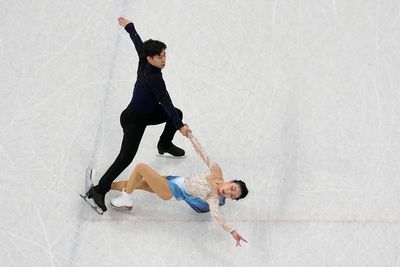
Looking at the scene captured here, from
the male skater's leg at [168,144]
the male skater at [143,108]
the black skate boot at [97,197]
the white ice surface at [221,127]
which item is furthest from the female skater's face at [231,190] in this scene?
the black skate boot at [97,197]

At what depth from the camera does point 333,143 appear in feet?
16.2

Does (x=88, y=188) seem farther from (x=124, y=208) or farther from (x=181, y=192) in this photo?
(x=181, y=192)

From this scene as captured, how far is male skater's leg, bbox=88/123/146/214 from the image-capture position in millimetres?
4004

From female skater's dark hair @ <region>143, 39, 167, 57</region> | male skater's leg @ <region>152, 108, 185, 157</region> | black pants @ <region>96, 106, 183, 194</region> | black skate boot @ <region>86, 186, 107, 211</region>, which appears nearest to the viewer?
female skater's dark hair @ <region>143, 39, 167, 57</region>

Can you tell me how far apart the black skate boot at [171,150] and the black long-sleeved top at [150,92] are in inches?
25.6

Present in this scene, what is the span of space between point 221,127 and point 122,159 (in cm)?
121

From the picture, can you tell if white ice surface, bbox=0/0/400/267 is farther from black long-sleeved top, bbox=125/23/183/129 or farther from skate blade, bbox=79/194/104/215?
black long-sleeved top, bbox=125/23/183/129

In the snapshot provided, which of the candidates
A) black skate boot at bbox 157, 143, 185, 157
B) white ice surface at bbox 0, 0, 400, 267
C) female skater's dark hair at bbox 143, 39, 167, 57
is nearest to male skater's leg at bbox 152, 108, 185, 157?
black skate boot at bbox 157, 143, 185, 157

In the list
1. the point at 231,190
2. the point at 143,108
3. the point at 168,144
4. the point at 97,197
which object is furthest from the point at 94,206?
the point at 231,190

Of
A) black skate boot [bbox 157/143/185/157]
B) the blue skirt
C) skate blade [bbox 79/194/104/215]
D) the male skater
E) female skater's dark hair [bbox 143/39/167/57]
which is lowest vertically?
skate blade [bbox 79/194/104/215]

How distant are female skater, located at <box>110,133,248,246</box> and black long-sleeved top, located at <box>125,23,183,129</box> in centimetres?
25

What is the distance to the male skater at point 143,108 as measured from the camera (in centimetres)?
369

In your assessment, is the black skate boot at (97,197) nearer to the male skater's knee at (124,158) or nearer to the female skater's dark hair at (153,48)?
the male skater's knee at (124,158)

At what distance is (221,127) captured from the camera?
492cm
